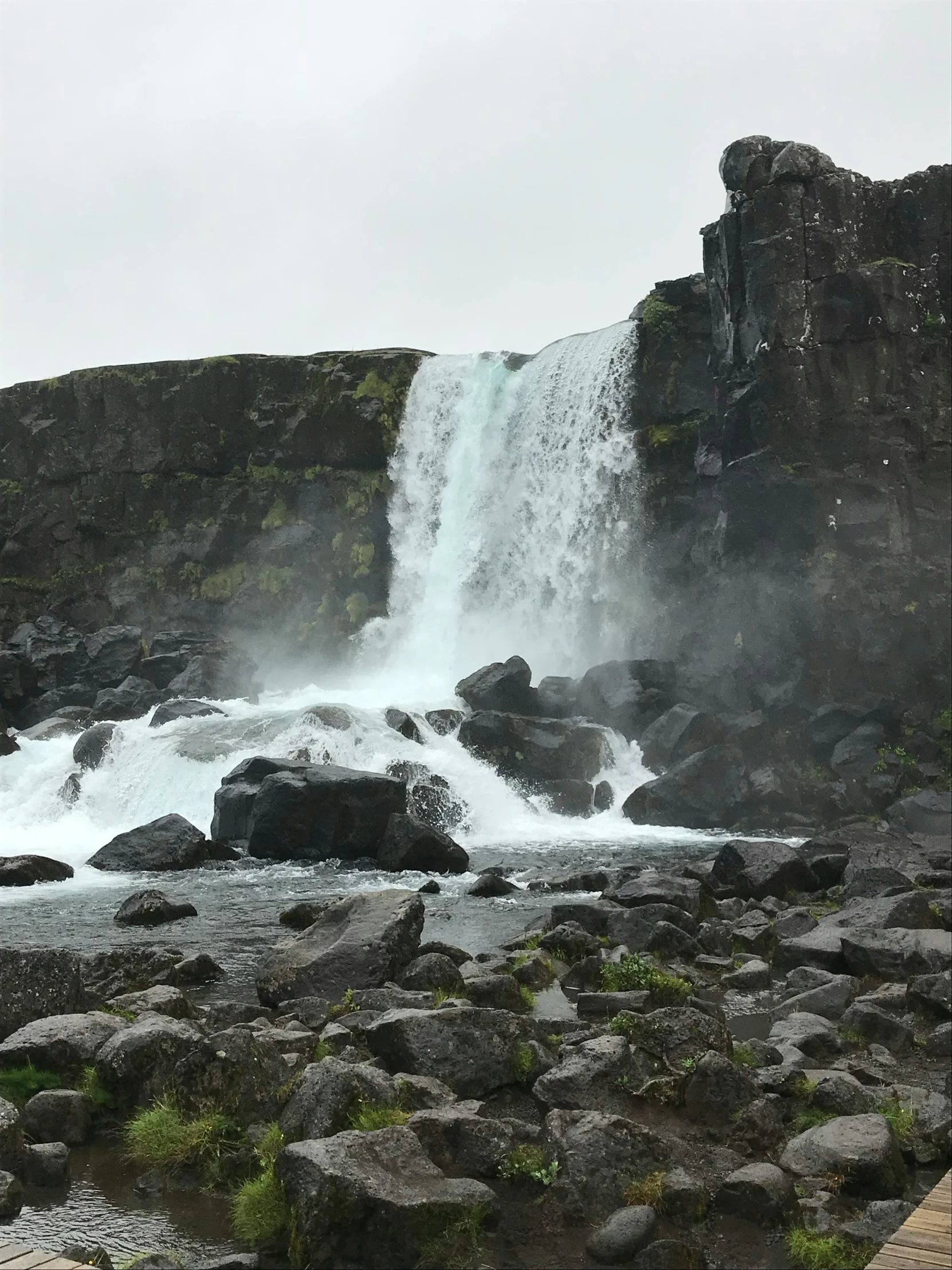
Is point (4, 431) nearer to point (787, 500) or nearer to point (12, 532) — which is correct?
point (12, 532)

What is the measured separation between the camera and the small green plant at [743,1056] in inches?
342

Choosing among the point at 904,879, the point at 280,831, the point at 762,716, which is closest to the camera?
the point at 904,879

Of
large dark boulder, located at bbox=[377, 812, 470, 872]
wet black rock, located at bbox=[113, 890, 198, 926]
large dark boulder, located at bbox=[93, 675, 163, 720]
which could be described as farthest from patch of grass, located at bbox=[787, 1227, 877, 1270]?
large dark boulder, located at bbox=[93, 675, 163, 720]

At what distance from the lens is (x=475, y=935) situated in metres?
14.9

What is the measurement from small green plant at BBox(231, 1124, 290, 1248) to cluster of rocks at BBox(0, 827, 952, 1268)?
5.2 inches

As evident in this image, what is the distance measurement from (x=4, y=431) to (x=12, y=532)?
189 inches

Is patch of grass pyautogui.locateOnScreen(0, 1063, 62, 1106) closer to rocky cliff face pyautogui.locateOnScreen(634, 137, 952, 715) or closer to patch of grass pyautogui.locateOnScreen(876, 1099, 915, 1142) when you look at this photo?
patch of grass pyautogui.locateOnScreen(876, 1099, 915, 1142)

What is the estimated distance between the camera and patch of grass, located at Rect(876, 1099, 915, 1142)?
7324 mm

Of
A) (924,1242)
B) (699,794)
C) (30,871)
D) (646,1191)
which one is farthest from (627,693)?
(924,1242)

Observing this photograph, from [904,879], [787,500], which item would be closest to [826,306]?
[787,500]

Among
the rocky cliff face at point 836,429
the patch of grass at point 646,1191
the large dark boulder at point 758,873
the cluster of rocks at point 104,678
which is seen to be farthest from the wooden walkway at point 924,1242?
the rocky cliff face at point 836,429

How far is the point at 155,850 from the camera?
2092 cm

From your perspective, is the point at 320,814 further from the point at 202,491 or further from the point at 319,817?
the point at 202,491

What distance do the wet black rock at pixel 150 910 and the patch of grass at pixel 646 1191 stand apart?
34.3 ft
